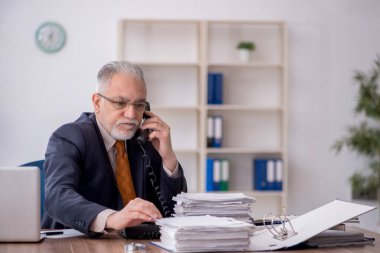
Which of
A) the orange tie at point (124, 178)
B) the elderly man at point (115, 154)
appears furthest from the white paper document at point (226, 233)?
the orange tie at point (124, 178)

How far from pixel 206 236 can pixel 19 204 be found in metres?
0.62

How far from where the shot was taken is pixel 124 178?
289 cm

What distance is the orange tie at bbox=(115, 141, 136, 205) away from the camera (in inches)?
113

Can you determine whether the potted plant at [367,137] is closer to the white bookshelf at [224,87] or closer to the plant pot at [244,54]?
the white bookshelf at [224,87]

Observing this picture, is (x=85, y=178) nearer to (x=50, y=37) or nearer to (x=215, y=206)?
(x=215, y=206)

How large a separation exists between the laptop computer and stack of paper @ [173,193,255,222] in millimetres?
477

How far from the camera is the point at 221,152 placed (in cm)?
628

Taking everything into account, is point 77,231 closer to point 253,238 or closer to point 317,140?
point 253,238

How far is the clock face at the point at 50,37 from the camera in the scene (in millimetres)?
6227

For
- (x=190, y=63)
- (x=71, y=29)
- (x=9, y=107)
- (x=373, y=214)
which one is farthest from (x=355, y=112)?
(x=9, y=107)

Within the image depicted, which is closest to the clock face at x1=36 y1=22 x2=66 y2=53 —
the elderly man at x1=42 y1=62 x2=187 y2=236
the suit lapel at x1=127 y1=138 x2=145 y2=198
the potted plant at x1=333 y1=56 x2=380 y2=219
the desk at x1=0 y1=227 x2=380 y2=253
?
the potted plant at x1=333 y1=56 x2=380 y2=219

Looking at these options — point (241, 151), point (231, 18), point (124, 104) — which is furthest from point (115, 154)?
point (231, 18)

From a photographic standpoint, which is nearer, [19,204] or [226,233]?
[226,233]

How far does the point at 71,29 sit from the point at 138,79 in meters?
3.58
